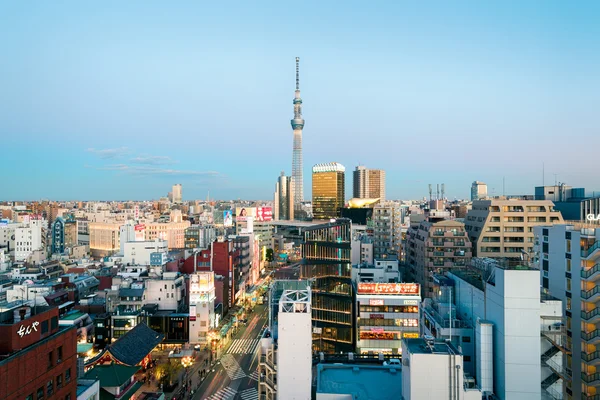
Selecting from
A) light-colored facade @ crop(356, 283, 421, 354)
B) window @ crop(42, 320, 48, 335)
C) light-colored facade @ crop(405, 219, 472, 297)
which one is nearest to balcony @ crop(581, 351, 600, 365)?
light-colored facade @ crop(356, 283, 421, 354)

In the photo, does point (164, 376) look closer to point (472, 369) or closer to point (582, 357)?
point (472, 369)

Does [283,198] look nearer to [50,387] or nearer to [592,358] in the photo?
[592,358]

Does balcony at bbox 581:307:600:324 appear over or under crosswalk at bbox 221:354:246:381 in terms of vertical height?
over

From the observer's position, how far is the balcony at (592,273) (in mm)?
17797

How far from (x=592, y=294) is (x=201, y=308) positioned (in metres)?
26.1

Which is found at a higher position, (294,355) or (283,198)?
(283,198)

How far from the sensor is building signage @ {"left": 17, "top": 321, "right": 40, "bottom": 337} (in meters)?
14.2

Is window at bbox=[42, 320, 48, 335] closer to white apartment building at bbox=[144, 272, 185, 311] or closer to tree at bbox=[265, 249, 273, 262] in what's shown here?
white apartment building at bbox=[144, 272, 185, 311]

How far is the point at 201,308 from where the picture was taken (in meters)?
33.4

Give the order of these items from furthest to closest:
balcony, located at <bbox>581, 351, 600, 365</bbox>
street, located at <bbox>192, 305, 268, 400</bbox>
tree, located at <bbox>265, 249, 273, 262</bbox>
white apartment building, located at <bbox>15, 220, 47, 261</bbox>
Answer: tree, located at <bbox>265, 249, 273, 262</bbox>
white apartment building, located at <bbox>15, 220, 47, 261</bbox>
street, located at <bbox>192, 305, 268, 400</bbox>
balcony, located at <bbox>581, 351, 600, 365</bbox>

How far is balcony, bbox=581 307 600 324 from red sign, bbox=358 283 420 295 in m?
11.1

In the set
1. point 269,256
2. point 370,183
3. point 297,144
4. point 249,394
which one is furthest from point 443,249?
point 370,183

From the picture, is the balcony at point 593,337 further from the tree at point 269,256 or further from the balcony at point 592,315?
the tree at point 269,256

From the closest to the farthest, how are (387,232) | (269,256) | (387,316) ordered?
1. (387,316)
2. (387,232)
3. (269,256)
